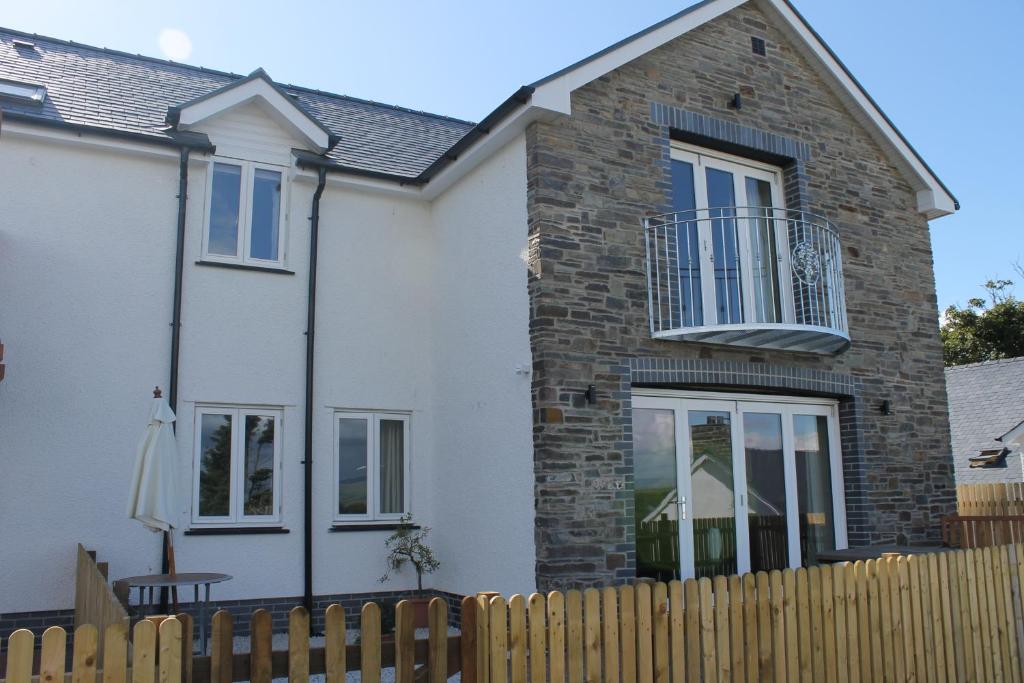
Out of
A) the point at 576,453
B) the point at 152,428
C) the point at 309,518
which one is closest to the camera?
the point at 152,428

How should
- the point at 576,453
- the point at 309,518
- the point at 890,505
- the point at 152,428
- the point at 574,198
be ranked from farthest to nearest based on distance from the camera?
the point at 890,505 → the point at 309,518 → the point at 574,198 → the point at 576,453 → the point at 152,428

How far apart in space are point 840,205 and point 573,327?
4980mm

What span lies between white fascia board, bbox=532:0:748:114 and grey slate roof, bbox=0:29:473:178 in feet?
10.2

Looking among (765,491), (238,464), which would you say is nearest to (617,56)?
(765,491)

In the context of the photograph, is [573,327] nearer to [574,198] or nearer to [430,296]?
[574,198]

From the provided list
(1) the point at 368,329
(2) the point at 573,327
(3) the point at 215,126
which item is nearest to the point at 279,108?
(3) the point at 215,126

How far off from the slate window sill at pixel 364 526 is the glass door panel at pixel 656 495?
3230 mm

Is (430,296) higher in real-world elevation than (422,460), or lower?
higher

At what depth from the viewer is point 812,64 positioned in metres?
12.7

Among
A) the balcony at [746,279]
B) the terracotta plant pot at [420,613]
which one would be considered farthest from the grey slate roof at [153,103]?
the terracotta plant pot at [420,613]

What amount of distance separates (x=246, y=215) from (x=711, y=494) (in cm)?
662

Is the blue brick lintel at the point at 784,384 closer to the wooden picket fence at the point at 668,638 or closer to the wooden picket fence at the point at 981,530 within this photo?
the wooden picket fence at the point at 981,530

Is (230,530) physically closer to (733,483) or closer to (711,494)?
(711,494)

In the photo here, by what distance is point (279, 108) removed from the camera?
1149 cm
